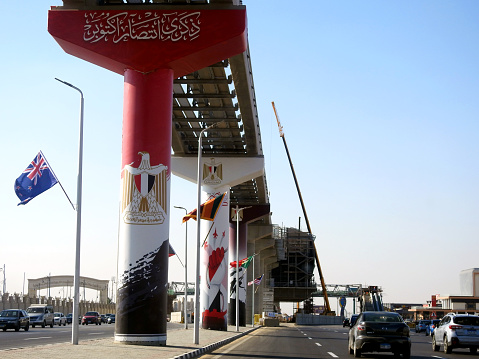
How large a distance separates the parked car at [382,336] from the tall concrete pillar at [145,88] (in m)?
6.81

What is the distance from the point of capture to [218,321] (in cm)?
4634

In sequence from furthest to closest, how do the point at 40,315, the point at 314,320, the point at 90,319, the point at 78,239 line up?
the point at 314,320
the point at 90,319
the point at 40,315
the point at 78,239

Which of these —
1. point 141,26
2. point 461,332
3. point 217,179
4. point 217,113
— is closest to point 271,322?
point 217,179

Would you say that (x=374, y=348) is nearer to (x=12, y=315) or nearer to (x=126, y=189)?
(x=126, y=189)

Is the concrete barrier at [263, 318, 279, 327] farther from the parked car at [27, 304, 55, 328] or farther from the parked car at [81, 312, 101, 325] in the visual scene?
the parked car at [27, 304, 55, 328]

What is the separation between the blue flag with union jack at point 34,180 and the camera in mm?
25484

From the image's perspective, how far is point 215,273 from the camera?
4616cm

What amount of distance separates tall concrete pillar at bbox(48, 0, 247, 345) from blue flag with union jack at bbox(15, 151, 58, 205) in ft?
8.40

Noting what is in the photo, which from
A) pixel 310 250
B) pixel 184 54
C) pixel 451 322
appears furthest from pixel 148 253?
pixel 310 250

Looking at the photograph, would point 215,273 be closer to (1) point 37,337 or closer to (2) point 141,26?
(1) point 37,337

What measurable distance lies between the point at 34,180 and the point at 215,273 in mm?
22029

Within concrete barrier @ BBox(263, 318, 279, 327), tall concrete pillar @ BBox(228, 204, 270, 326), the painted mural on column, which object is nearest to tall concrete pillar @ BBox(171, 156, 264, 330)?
the painted mural on column

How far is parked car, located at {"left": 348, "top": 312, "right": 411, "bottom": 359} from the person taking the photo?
74.3 ft

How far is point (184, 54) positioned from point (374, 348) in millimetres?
11916
